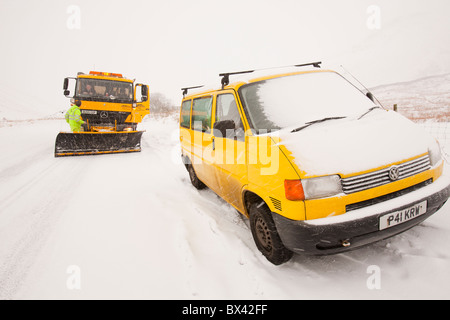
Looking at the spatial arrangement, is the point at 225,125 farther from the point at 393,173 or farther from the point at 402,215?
the point at 402,215

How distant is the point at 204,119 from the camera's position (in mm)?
4098

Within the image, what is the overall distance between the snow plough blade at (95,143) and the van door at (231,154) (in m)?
6.47

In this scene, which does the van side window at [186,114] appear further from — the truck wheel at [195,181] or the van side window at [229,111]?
the van side window at [229,111]

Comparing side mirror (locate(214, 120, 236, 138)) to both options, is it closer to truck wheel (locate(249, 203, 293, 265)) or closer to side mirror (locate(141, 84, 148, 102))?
truck wheel (locate(249, 203, 293, 265))

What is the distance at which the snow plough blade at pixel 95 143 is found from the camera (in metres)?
8.38

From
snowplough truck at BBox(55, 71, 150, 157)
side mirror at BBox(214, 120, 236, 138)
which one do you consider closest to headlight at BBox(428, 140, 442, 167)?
side mirror at BBox(214, 120, 236, 138)

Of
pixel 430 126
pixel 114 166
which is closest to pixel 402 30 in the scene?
pixel 430 126

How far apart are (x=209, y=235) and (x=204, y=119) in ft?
6.14

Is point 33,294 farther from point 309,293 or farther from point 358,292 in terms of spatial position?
point 358,292

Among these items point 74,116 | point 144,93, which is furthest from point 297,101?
point 144,93

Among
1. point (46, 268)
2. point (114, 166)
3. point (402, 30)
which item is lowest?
point (46, 268)

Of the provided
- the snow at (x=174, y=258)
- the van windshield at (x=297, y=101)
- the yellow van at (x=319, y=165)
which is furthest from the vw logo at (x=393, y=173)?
the van windshield at (x=297, y=101)

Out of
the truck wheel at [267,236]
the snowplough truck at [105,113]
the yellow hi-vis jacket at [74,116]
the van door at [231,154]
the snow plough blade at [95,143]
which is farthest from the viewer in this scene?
the yellow hi-vis jacket at [74,116]

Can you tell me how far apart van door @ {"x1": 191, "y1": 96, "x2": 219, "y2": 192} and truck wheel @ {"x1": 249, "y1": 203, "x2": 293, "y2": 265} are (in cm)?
117
